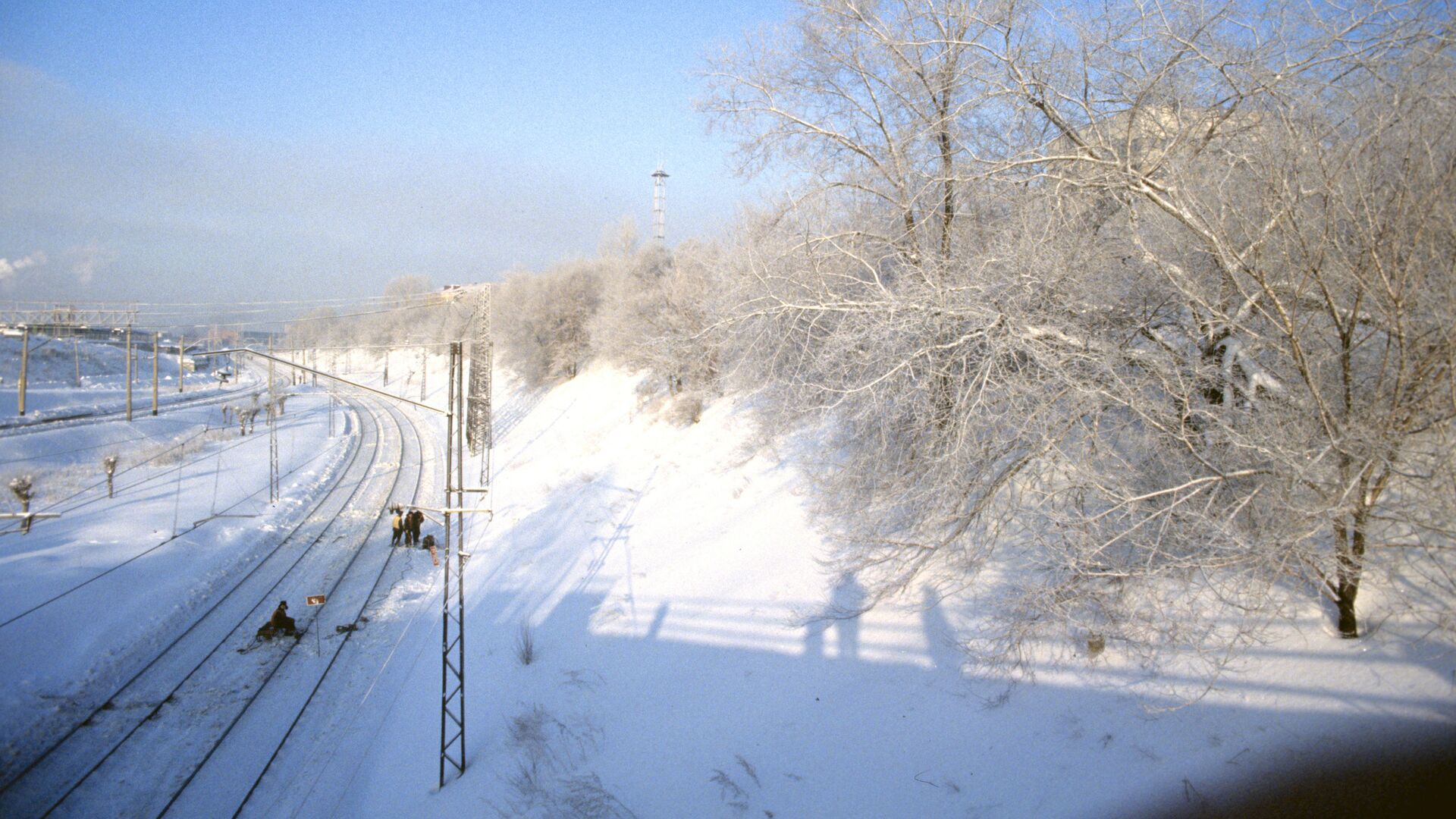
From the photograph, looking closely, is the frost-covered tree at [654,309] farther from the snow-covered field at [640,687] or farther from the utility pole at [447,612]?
the utility pole at [447,612]

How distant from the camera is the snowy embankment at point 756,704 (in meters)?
4.79

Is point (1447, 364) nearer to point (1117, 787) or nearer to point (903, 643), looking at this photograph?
point (1117, 787)

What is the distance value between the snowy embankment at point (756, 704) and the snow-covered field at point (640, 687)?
0.09ft


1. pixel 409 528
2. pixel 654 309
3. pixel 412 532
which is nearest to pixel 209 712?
pixel 409 528

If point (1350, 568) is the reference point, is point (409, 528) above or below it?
below

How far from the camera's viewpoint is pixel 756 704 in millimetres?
7328

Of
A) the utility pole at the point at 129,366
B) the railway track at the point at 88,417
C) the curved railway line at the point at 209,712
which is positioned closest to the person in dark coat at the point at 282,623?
the curved railway line at the point at 209,712

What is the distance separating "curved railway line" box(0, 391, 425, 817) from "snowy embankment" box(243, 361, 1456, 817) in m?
0.50

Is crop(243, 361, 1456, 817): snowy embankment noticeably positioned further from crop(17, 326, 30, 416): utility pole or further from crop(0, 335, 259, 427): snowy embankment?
crop(0, 335, 259, 427): snowy embankment

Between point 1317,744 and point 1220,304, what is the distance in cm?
346

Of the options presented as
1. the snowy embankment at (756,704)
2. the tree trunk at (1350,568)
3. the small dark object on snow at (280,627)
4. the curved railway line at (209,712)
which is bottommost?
the curved railway line at (209,712)

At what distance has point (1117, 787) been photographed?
4.84 meters

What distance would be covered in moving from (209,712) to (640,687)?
21.4 feet

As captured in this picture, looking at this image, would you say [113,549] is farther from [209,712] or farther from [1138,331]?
[1138,331]
